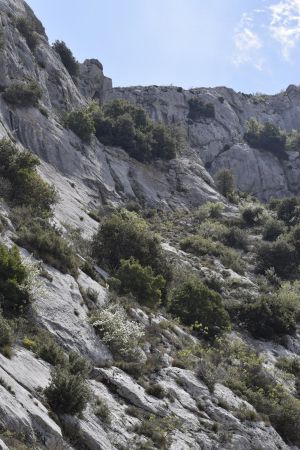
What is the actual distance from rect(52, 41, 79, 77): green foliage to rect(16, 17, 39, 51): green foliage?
33.3ft

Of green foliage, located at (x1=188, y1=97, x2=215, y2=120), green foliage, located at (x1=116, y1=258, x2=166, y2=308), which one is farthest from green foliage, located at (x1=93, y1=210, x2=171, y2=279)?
green foliage, located at (x1=188, y1=97, x2=215, y2=120)

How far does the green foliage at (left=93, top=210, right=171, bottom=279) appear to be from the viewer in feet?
91.8

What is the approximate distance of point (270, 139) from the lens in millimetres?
85562

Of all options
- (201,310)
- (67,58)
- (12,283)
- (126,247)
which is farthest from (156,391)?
(67,58)

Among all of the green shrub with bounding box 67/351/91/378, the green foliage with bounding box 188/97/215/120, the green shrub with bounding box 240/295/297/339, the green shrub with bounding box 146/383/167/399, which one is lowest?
the green shrub with bounding box 67/351/91/378

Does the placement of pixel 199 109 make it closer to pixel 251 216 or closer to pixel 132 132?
pixel 132 132

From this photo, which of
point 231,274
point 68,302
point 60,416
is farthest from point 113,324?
point 231,274

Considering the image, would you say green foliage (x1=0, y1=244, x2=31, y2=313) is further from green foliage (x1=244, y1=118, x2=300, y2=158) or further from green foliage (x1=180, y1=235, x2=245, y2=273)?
green foliage (x1=244, y1=118, x2=300, y2=158)

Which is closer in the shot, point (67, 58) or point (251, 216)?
point (251, 216)

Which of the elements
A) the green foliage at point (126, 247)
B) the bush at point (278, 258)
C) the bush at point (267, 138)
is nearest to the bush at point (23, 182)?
the green foliage at point (126, 247)

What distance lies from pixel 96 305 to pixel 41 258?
2.79m

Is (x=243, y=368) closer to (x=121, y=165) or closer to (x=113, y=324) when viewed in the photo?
(x=113, y=324)

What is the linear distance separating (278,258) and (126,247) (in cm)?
1665

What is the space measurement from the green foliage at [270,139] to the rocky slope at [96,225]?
197 centimetres
